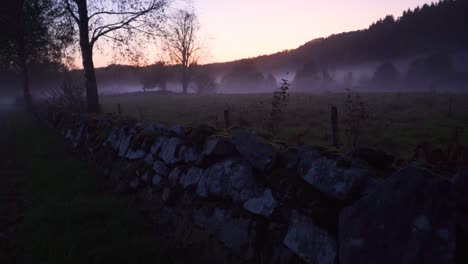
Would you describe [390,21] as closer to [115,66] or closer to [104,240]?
[115,66]

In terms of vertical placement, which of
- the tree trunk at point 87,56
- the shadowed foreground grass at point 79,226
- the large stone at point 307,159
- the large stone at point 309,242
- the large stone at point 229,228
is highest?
the tree trunk at point 87,56

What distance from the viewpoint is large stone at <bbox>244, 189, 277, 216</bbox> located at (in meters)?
3.11

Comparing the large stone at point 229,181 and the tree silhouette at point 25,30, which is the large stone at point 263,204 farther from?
the tree silhouette at point 25,30

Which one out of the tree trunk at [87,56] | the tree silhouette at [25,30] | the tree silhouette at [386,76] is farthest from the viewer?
the tree silhouette at [386,76]

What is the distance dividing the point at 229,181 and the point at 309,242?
135cm

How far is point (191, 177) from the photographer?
4.35 m

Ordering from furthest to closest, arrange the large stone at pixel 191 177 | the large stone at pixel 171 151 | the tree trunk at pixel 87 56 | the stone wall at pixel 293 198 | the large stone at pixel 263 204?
the tree trunk at pixel 87 56 < the large stone at pixel 171 151 < the large stone at pixel 191 177 < the large stone at pixel 263 204 < the stone wall at pixel 293 198

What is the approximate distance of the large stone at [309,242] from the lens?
2467 millimetres

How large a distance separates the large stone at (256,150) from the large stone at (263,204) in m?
0.33

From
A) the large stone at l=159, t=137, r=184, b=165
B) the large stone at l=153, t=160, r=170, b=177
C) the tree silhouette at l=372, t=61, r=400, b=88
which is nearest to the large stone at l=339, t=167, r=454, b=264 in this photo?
the large stone at l=159, t=137, r=184, b=165

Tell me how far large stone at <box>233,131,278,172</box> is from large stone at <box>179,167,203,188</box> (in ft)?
2.41

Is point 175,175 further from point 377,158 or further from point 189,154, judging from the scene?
point 377,158

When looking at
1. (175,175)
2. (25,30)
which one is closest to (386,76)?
(25,30)

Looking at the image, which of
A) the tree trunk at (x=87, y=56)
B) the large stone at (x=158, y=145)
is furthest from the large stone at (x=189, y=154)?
the tree trunk at (x=87, y=56)
